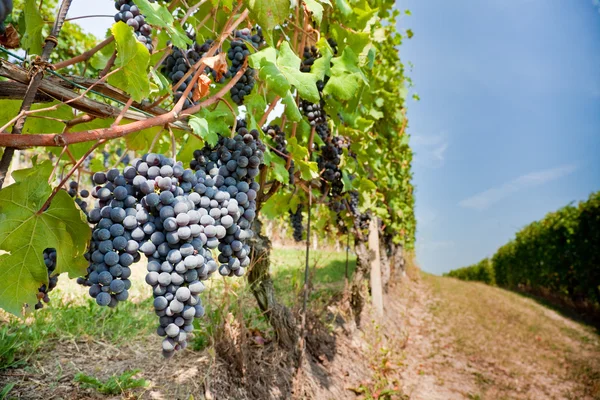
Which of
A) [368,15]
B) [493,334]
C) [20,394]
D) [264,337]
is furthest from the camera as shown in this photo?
[493,334]

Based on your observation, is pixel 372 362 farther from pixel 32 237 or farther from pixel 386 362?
pixel 32 237

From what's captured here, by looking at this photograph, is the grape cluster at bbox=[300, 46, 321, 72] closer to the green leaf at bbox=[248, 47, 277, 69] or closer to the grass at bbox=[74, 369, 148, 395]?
the green leaf at bbox=[248, 47, 277, 69]

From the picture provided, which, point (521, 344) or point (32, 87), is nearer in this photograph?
point (32, 87)

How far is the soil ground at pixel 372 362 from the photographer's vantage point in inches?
93.7

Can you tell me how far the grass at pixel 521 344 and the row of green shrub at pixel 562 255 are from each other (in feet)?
5.81

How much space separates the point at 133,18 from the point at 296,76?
0.66 metres

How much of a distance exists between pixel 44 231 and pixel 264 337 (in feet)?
7.74

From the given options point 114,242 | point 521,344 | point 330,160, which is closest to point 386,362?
point 330,160

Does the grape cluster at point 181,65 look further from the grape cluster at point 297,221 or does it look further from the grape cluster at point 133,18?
the grape cluster at point 297,221

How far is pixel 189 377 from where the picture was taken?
2.46 meters

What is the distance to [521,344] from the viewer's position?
815cm

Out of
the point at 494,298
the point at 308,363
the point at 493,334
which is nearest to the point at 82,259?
the point at 308,363

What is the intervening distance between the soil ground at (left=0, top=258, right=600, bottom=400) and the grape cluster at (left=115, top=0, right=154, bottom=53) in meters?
1.83

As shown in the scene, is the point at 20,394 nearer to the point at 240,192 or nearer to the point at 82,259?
the point at 82,259
